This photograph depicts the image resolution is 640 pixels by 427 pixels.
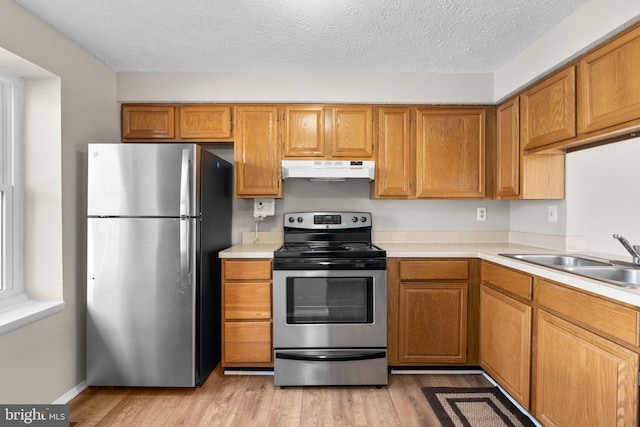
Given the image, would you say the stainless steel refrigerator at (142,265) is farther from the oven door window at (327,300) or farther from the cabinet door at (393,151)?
the cabinet door at (393,151)

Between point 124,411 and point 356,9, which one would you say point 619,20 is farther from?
point 124,411

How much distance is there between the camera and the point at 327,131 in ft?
8.87

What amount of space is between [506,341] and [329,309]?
1104 mm

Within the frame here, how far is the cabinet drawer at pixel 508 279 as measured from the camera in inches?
72.0

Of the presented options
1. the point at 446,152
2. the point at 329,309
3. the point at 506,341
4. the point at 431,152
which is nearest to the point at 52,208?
the point at 329,309

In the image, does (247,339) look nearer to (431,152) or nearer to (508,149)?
(431,152)

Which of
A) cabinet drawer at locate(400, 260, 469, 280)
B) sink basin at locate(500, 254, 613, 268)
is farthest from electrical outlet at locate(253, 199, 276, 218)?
sink basin at locate(500, 254, 613, 268)

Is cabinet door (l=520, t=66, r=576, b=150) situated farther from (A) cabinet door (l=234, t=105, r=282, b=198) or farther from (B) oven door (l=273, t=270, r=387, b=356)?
(A) cabinet door (l=234, t=105, r=282, b=198)

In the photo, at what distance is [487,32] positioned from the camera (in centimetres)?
210

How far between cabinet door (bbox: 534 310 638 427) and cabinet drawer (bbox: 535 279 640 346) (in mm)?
49

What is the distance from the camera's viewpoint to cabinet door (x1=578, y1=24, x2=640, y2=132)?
153cm

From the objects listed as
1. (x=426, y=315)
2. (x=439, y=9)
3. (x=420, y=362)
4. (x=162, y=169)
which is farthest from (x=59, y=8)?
(x=420, y=362)

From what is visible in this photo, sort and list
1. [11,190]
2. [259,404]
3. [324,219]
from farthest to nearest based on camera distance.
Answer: [324,219] → [259,404] → [11,190]

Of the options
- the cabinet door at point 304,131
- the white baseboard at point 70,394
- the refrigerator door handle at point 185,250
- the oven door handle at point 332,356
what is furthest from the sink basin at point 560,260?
the white baseboard at point 70,394
